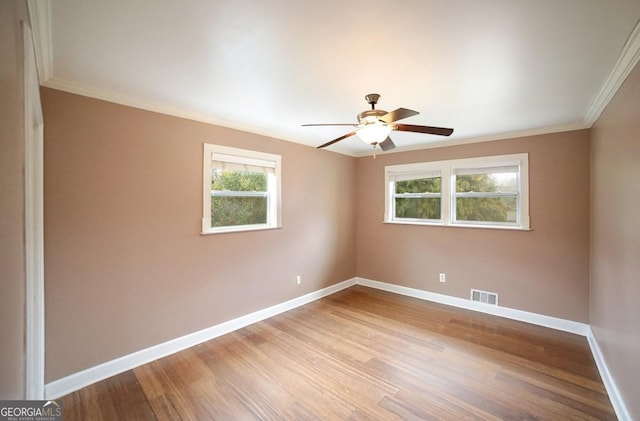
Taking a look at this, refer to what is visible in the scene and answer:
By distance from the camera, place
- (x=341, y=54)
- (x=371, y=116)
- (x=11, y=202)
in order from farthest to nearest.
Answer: (x=371, y=116) → (x=341, y=54) → (x=11, y=202)

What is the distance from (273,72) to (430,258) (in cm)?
351

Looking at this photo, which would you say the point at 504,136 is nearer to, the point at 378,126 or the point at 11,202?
the point at 378,126

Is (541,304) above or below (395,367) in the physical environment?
above

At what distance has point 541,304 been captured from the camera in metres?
3.37

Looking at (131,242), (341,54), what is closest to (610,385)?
(341,54)

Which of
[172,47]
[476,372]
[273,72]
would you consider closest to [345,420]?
[476,372]

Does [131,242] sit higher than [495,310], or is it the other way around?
[131,242]

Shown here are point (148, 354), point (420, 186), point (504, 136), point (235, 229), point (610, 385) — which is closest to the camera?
point (610, 385)

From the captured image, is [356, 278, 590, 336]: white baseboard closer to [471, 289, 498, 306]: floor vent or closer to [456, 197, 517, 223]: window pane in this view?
[471, 289, 498, 306]: floor vent

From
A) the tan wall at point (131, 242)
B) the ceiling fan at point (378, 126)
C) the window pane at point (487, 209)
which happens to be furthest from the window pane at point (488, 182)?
the tan wall at point (131, 242)

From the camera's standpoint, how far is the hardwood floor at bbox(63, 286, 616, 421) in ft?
6.48

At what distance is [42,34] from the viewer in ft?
4.97

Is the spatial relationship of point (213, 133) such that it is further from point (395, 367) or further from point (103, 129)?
point (395, 367)

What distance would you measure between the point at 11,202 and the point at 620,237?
343cm
